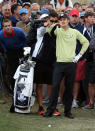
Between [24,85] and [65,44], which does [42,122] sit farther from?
[65,44]

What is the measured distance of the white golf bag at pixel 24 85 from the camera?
10383mm

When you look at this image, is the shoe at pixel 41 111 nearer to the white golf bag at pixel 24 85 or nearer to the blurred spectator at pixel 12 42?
the white golf bag at pixel 24 85

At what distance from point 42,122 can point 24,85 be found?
3.48 ft

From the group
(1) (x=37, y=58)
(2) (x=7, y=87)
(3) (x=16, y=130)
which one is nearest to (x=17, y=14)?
(2) (x=7, y=87)

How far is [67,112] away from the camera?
1042 cm

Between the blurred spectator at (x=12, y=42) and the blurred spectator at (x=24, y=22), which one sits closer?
the blurred spectator at (x=12, y=42)

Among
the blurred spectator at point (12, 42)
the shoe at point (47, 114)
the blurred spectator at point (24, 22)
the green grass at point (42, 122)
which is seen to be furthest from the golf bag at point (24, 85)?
the blurred spectator at point (24, 22)

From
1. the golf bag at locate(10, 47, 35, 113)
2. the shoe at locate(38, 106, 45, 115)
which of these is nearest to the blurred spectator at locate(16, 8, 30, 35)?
the golf bag at locate(10, 47, 35, 113)

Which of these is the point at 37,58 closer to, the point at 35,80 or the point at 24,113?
the point at 35,80

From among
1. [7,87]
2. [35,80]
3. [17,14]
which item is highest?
[17,14]

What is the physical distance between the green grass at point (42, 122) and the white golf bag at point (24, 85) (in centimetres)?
24

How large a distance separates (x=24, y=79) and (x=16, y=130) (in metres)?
1.81

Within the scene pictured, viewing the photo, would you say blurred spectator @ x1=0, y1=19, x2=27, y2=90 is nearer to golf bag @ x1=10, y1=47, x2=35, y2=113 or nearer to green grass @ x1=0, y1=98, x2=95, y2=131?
golf bag @ x1=10, y1=47, x2=35, y2=113

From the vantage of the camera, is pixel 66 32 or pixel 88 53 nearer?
pixel 66 32
